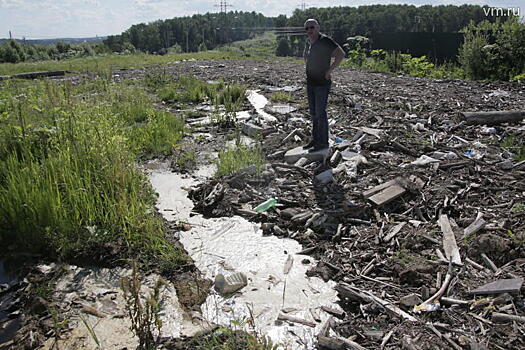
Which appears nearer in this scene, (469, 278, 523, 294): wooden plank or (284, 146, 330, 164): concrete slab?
(469, 278, 523, 294): wooden plank

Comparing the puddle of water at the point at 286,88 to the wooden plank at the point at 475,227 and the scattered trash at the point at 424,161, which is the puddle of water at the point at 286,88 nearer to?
the scattered trash at the point at 424,161

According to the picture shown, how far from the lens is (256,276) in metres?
3.57

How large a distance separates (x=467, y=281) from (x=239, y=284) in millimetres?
2009

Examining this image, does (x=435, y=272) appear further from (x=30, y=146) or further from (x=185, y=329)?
(x=30, y=146)

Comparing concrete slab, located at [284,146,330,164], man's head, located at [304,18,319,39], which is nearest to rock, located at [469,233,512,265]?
concrete slab, located at [284,146,330,164]

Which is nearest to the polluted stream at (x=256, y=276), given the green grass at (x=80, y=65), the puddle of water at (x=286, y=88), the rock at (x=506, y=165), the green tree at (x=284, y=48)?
Result: the rock at (x=506, y=165)

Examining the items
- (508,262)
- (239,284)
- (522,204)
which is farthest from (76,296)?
(522,204)

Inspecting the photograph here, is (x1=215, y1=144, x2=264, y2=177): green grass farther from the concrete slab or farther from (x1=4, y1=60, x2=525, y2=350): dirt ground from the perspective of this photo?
the concrete slab

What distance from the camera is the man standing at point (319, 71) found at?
17.9 feet

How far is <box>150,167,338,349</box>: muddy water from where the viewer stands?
2936 mm

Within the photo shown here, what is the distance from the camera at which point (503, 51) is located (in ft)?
40.3

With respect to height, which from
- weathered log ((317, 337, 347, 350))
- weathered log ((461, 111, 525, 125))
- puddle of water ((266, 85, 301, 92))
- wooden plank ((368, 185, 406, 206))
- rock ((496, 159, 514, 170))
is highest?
puddle of water ((266, 85, 301, 92))

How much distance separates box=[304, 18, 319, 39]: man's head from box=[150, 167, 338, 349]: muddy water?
9.88ft

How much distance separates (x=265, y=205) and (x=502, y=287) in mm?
2672
